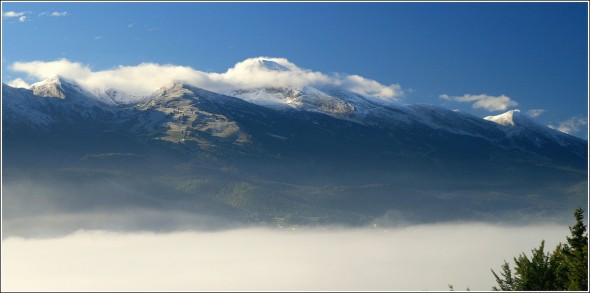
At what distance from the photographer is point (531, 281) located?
318 feet

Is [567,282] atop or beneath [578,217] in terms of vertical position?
beneath

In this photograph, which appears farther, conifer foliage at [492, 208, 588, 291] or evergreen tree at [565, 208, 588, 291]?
conifer foliage at [492, 208, 588, 291]

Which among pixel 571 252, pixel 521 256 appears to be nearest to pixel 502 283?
pixel 521 256

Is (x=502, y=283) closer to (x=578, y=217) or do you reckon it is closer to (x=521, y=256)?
(x=521, y=256)

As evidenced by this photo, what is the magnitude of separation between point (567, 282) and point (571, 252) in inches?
192

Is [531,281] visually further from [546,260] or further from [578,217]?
[578,217]

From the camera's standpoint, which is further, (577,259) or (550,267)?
(550,267)

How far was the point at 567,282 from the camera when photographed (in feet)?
301

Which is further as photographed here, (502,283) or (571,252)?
(502,283)

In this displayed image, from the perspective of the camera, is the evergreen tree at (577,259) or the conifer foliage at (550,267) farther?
the conifer foliage at (550,267)

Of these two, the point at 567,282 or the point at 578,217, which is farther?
the point at 578,217

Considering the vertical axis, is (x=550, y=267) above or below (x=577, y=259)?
below

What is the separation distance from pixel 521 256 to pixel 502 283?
502 centimetres

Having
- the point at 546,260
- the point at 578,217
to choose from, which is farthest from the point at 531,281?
the point at 578,217
